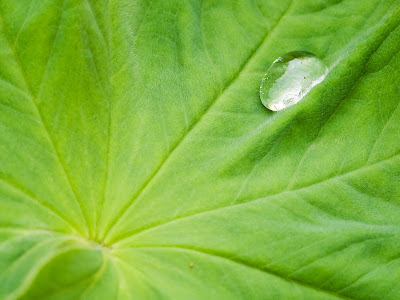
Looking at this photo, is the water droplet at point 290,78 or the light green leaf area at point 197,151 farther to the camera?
the water droplet at point 290,78

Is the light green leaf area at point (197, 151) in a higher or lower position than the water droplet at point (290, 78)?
lower

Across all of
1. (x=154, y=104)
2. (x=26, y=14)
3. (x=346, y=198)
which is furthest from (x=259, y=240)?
(x=26, y=14)

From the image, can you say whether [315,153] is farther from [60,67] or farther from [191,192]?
[60,67]

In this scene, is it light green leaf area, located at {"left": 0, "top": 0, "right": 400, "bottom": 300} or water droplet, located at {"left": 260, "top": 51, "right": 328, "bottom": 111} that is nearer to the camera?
light green leaf area, located at {"left": 0, "top": 0, "right": 400, "bottom": 300}

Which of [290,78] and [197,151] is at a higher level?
[290,78]
